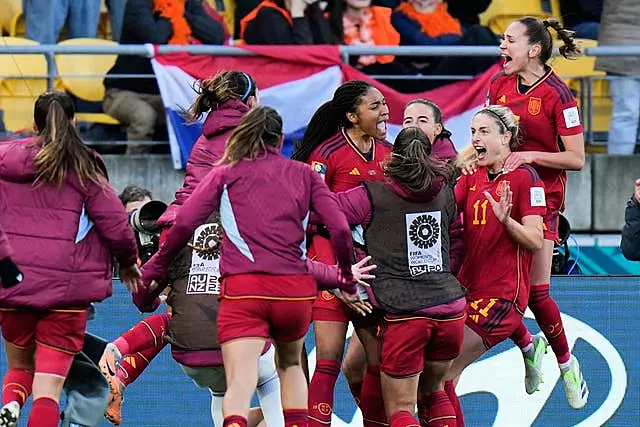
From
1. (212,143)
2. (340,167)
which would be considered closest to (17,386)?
(212,143)

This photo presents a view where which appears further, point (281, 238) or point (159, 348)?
point (159, 348)

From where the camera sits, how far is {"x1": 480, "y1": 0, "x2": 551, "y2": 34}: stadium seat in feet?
49.2

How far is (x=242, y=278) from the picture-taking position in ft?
28.5

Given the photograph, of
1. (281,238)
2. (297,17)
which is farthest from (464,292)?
(297,17)

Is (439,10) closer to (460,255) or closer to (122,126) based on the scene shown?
(122,126)

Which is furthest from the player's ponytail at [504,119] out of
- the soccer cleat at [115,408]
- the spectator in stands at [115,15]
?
the spectator in stands at [115,15]

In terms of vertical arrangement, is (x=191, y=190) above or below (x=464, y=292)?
above

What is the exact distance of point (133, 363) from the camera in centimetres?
1027

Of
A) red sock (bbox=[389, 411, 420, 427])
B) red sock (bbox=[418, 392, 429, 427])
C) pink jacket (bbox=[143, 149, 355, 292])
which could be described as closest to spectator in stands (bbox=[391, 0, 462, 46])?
red sock (bbox=[418, 392, 429, 427])

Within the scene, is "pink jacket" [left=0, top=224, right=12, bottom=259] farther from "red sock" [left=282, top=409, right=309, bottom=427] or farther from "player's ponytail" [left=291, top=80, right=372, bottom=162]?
"player's ponytail" [left=291, top=80, right=372, bottom=162]

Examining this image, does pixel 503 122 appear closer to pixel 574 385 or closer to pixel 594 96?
pixel 574 385

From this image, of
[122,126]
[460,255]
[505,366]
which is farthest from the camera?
[122,126]

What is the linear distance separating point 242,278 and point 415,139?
4.52 ft

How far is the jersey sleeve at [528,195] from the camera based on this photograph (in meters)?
9.80
